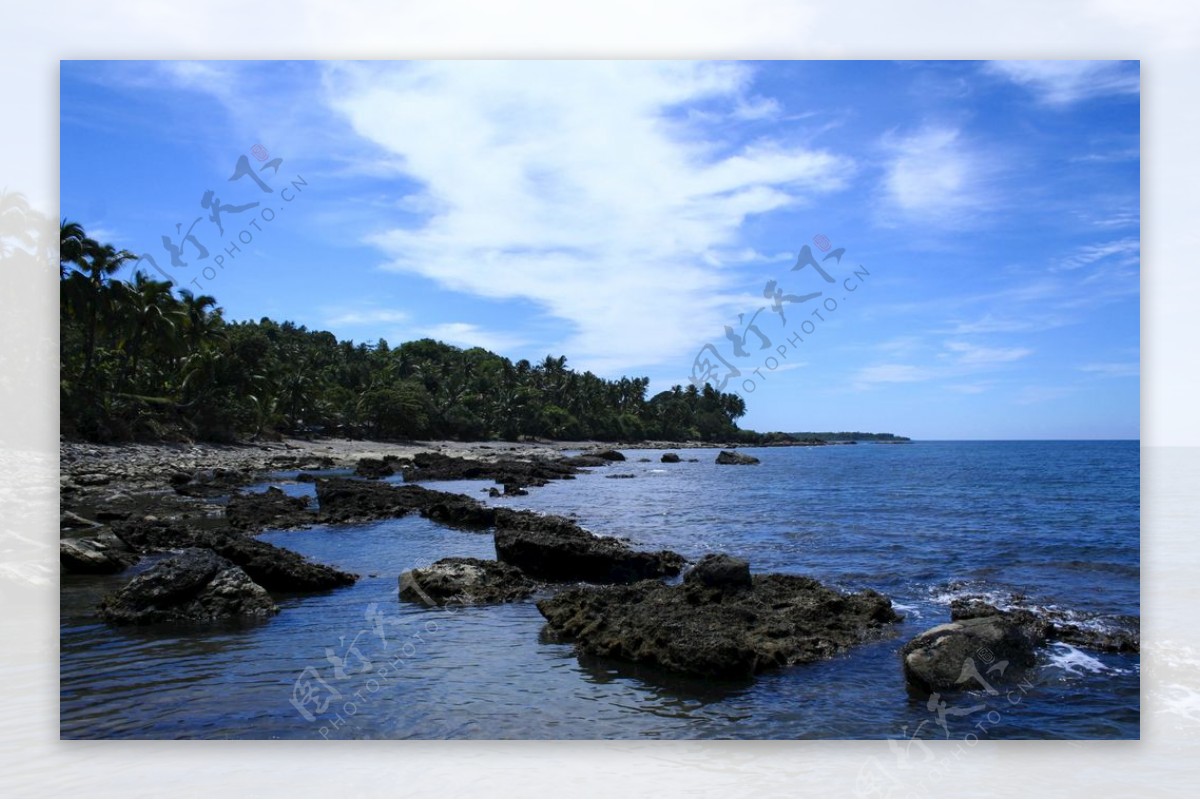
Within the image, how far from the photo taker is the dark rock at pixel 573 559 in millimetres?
13766

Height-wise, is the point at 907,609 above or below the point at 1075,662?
below

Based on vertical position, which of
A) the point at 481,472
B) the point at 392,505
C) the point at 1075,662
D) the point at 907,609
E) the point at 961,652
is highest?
the point at 961,652

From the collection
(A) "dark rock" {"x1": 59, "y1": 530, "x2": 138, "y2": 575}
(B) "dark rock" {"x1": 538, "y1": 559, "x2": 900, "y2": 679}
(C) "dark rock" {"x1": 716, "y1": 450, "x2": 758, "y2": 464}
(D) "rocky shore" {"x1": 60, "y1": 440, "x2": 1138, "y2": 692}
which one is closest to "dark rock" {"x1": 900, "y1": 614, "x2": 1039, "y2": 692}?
(D) "rocky shore" {"x1": 60, "y1": 440, "x2": 1138, "y2": 692}

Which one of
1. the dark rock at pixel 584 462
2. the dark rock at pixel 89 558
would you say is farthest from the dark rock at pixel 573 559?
the dark rock at pixel 584 462

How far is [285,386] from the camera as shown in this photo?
6762 cm

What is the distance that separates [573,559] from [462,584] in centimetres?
258

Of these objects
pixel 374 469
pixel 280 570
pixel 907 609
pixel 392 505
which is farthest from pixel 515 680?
pixel 374 469

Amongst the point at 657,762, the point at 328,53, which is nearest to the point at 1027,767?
the point at 657,762

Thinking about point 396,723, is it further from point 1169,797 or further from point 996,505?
point 996,505

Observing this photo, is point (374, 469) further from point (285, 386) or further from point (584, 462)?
point (285, 386)

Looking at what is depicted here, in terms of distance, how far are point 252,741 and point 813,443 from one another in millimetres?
185082

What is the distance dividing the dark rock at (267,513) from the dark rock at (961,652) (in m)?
17.2

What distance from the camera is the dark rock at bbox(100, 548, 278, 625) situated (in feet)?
33.0

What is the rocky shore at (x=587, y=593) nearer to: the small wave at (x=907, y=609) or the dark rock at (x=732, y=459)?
the small wave at (x=907, y=609)
